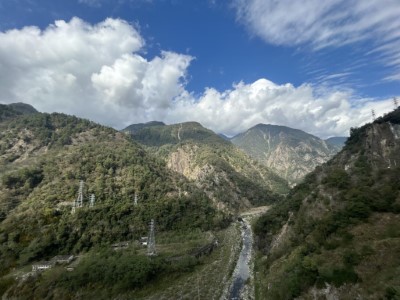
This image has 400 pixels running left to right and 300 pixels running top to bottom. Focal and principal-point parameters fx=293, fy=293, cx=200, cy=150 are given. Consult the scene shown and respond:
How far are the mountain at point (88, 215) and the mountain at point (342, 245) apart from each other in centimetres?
2891

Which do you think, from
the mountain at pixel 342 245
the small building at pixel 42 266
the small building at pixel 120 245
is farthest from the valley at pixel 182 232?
the small building at pixel 120 245

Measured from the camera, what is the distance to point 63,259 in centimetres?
7331

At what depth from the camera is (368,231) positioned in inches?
1420

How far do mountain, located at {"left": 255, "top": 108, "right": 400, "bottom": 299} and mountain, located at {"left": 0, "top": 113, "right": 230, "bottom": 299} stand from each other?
28906mm

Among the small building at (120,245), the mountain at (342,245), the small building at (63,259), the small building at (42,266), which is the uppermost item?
the mountain at (342,245)

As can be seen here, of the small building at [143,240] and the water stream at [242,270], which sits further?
the small building at [143,240]

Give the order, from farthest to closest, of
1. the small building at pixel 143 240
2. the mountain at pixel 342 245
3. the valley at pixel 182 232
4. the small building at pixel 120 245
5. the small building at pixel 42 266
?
1. the small building at pixel 143 240
2. the small building at pixel 120 245
3. the small building at pixel 42 266
4. the valley at pixel 182 232
5. the mountain at pixel 342 245

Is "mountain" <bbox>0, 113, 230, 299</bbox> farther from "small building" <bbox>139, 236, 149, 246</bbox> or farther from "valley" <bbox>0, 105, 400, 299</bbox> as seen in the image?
"small building" <bbox>139, 236, 149, 246</bbox>

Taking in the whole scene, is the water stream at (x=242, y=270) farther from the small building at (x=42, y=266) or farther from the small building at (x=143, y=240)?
the small building at (x=42, y=266)

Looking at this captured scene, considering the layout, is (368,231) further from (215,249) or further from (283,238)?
(215,249)

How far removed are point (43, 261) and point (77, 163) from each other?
60623 millimetres

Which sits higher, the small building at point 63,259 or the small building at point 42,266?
the small building at point 63,259

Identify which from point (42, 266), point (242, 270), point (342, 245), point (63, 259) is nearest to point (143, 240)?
point (63, 259)

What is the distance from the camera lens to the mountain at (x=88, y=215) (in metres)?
60.3
